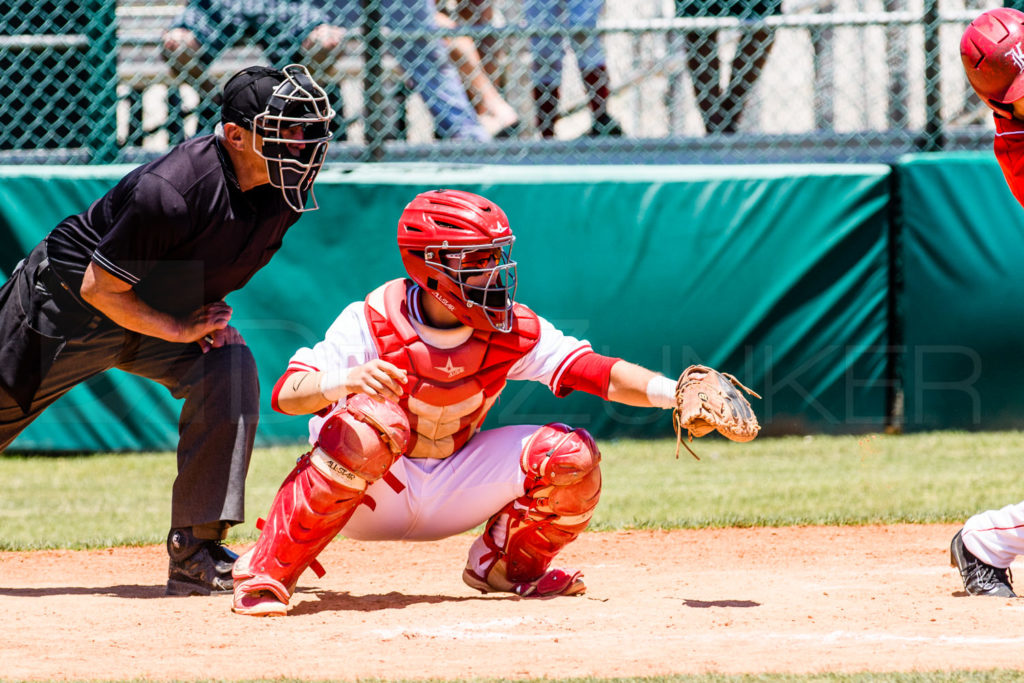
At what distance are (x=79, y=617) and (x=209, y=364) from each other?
0.96 metres

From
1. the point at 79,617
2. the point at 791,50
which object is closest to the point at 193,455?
the point at 79,617

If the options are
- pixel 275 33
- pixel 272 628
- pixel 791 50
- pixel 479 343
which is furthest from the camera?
pixel 791 50

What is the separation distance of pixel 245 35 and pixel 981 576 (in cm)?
559

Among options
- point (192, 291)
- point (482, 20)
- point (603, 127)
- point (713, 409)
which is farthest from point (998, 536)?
point (482, 20)

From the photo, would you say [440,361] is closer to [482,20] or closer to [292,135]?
[292,135]

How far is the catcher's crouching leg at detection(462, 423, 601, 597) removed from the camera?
3.83 m

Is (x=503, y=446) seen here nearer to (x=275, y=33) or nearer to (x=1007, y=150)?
(x=1007, y=150)

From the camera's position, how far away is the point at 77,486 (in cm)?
665

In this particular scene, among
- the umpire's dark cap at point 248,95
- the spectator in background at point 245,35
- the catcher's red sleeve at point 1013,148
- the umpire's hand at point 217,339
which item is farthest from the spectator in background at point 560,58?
the catcher's red sleeve at point 1013,148

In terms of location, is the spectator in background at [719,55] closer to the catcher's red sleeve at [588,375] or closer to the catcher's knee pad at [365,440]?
the catcher's red sleeve at [588,375]

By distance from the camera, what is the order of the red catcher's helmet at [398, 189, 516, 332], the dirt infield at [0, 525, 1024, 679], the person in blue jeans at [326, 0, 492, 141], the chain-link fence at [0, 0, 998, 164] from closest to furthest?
1. the dirt infield at [0, 525, 1024, 679]
2. the red catcher's helmet at [398, 189, 516, 332]
3. the chain-link fence at [0, 0, 998, 164]
4. the person in blue jeans at [326, 0, 492, 141]

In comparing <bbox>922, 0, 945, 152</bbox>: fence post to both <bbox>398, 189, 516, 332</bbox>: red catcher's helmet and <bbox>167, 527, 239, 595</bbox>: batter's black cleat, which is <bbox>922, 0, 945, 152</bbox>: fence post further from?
<bbox>167, 527, 239, 595</bbox>: batter's black cleat

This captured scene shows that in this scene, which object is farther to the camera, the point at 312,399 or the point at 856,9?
the point at 856,9

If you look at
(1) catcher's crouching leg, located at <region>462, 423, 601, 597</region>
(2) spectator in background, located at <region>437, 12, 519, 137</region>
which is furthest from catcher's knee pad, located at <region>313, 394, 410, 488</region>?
(2) spectator in background, located at <region>437, 12, 519, 137</region>
